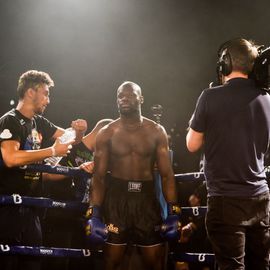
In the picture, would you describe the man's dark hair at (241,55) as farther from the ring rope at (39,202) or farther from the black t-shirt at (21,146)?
the black t-shirt at (21,146)

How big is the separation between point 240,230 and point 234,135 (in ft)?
1.61

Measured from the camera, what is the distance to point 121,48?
8.55 meters

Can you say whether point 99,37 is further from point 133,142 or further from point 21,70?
point 133,142

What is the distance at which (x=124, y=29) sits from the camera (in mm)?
7836

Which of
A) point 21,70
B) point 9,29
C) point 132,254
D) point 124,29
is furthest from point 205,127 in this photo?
point 21,70

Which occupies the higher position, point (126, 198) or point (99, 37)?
point (99, 37)

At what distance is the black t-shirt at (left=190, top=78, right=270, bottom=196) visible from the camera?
212 centimetres

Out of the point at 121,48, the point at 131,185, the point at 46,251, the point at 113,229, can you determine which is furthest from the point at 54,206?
the point at 121,48

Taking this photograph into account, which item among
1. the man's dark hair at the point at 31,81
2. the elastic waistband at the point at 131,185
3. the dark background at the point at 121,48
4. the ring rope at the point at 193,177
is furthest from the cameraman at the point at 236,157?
the dark background at the point at 121,48

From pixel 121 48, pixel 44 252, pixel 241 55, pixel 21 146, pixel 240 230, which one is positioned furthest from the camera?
pixel 121 48

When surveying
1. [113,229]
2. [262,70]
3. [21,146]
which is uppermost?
[262,70]

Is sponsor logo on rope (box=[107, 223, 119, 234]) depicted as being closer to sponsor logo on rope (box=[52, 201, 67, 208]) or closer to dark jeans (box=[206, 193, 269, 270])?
sponsor logo on rope (box=[52, 201, 67, 208])

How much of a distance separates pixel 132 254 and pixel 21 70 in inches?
255

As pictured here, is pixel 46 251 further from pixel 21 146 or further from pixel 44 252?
pixel 21 146
